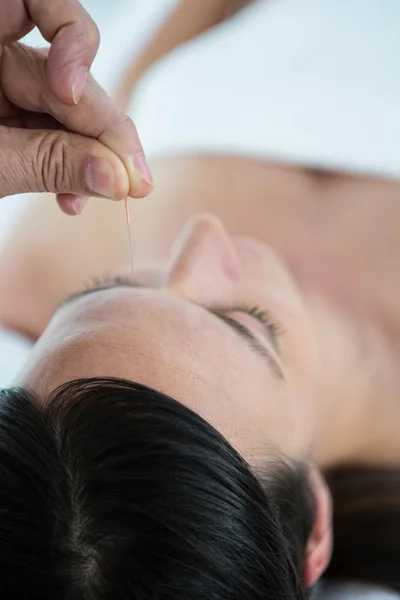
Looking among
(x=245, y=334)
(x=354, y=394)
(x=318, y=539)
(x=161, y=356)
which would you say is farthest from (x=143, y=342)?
(x=354, y=394)

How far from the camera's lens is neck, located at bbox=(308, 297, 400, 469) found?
1.02 metres

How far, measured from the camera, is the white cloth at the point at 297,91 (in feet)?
3.89

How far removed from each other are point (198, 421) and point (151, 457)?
5 centimetres

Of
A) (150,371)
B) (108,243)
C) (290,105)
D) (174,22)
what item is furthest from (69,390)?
(174,22)

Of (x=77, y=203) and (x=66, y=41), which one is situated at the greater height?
(x=66, y=41)

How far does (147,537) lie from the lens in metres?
0.54

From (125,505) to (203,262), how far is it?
1.29 ft

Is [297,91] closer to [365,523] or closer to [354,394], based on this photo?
[354,394]

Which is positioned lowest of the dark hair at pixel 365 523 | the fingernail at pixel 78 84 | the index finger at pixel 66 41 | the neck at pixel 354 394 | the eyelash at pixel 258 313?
the dark hair at pixel 365 523

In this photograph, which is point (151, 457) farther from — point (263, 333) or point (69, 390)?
point (263, 333)

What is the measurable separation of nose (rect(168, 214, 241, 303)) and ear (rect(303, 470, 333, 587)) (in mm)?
274

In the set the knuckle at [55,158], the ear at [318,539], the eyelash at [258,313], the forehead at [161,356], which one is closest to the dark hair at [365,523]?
the ear at [318,539]

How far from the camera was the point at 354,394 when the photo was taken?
1.09m

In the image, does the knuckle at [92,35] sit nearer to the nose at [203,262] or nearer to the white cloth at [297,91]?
the nose at [203,262]
